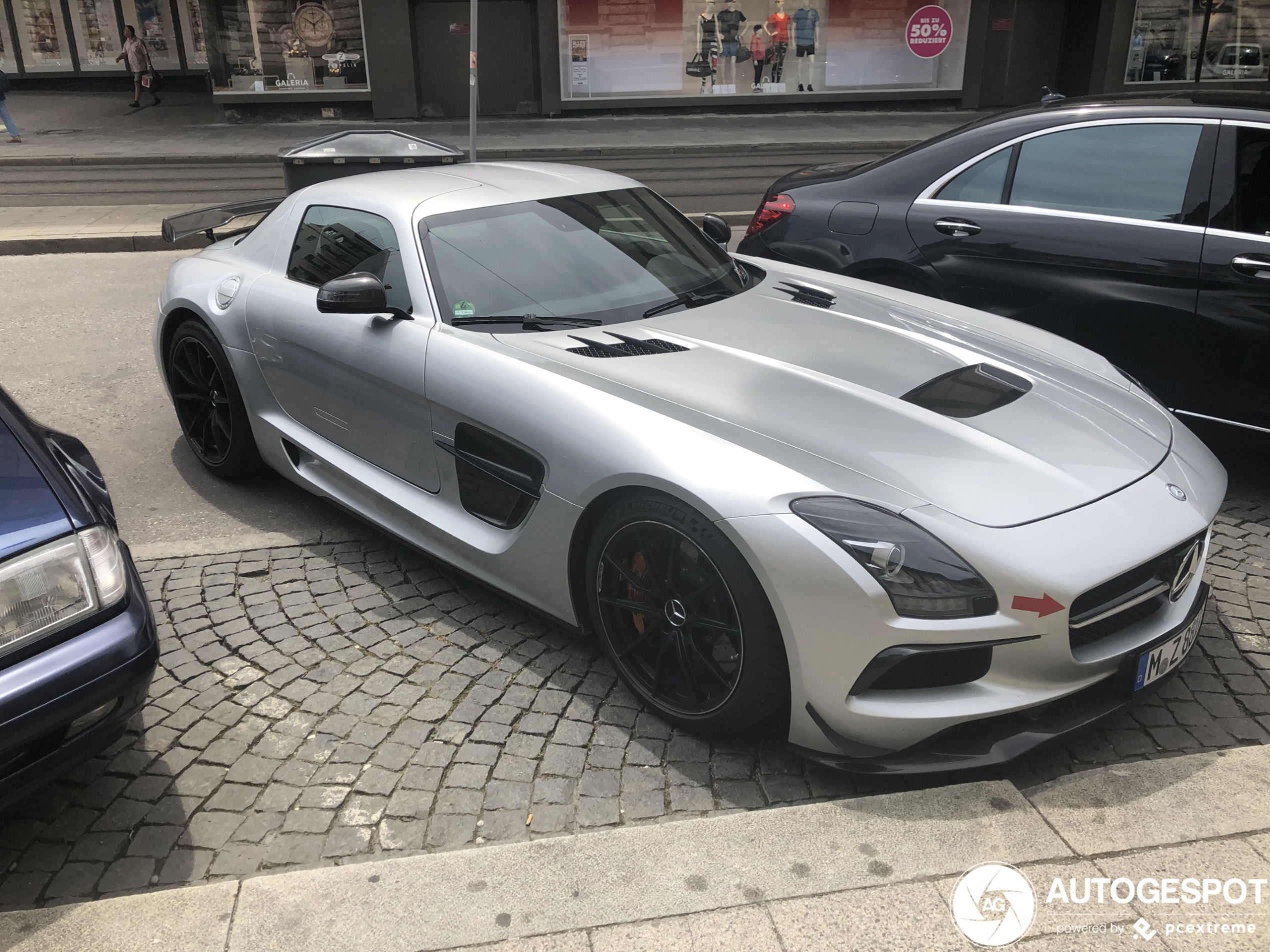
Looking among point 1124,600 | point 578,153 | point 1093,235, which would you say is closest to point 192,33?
point 578,153

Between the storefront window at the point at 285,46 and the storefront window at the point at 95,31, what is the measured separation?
6.30 m

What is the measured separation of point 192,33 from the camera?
82.9ft

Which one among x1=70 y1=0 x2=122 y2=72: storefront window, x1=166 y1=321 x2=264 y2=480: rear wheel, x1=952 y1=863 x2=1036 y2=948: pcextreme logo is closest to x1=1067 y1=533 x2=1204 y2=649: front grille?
x1=952 y1=863 x2=1036 y2=948: pcextreme logo

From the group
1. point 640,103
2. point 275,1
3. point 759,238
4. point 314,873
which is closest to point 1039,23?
point 640,103

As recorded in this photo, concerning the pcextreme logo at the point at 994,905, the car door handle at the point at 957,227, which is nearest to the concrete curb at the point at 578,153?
the car door handle at the point at 957,227

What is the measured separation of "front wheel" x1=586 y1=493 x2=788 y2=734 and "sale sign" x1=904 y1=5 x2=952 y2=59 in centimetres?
2153

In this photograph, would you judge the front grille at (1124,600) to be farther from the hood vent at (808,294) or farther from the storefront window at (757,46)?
the storefront window at (757,46)

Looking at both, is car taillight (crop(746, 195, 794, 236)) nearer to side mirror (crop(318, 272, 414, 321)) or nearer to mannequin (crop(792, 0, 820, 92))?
side mirror (crop(318, 272, 414, 321))

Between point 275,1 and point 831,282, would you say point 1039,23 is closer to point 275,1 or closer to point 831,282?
point 275,1

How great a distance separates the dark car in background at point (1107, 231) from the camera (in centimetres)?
427

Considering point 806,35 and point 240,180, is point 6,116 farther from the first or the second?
point 806,35

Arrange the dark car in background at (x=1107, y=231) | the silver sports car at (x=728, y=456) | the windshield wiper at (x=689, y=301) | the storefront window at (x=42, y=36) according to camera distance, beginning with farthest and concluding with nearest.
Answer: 1. the storefront window at (x=42, y=36)
2. the dark car in background at (x=1107, y=231)
3. the windshield wiper at (x=689, y=301)
4. the silver sports car at (x=728, y=456)

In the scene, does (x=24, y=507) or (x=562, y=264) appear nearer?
(x=24, y=507)
